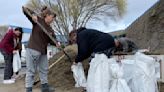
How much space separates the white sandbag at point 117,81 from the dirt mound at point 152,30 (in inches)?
158

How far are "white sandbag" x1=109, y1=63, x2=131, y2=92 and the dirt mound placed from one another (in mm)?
4017

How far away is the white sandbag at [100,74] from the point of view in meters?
6.45

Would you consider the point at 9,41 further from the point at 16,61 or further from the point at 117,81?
the point at 117,81

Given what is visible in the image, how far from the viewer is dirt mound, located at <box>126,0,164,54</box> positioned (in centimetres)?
1088

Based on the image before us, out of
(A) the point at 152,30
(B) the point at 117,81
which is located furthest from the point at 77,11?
(B) the point at 117,81

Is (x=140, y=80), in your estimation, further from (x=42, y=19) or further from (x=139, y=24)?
(x=139, y=24)

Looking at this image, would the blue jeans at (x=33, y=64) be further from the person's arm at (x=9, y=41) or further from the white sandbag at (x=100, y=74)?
the person's arm at (x=9, y=41)

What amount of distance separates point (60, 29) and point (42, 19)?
113ft

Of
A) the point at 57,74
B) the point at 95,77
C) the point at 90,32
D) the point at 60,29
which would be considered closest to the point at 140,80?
the point at 95,77

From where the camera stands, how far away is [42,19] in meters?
7.67

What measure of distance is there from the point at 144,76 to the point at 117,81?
490 millimetres

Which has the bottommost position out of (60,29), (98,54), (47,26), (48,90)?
(48,90)

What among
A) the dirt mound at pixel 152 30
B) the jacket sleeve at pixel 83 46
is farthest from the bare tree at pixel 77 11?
the jacket sleeve at pixel 83 46

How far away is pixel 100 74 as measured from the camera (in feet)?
21.3
